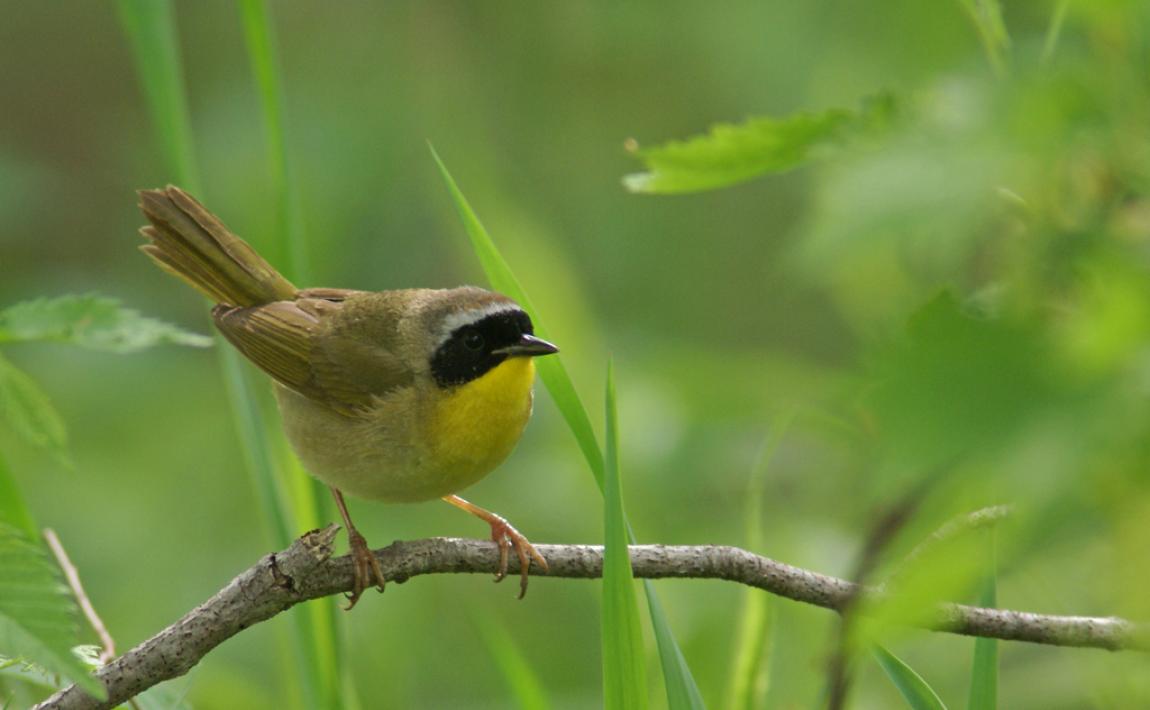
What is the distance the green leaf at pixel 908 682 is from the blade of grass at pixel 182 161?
111cm

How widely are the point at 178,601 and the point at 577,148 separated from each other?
3.29 metres

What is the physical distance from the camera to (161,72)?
2693 millimetres

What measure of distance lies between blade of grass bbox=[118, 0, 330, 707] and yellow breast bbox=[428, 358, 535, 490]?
0.55 m

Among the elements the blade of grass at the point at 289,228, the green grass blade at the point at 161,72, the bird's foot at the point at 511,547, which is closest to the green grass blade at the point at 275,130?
the blade of grass at the point at 289,228

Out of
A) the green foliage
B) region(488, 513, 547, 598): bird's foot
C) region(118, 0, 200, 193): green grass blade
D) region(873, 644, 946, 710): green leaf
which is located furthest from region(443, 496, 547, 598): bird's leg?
the green foliage

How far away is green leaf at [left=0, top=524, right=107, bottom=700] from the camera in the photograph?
1459 mm

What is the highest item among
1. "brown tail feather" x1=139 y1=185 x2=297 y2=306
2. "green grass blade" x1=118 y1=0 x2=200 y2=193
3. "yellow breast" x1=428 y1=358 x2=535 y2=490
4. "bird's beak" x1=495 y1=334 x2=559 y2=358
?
"brown tail feather" x1=139 y1=185 x2=297 y2=306

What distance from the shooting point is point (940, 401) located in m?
1.04

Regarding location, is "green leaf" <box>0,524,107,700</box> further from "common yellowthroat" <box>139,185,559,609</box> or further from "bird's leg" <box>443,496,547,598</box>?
"common yellowthroat" <box>139,185,559,609</box>

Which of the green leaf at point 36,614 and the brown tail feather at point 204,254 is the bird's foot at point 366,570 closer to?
the green leaf at point 36,614

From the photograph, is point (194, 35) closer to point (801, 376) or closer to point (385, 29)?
point (385, 29)

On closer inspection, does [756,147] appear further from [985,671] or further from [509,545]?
[509,545]

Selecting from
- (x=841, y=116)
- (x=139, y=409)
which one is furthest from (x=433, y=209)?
(x=841, y=116)

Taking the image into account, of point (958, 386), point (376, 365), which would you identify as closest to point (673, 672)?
point (958, 386)
